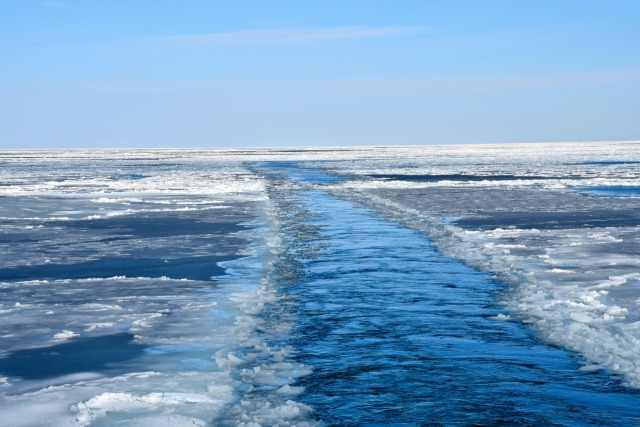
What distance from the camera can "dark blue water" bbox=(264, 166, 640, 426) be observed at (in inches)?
203

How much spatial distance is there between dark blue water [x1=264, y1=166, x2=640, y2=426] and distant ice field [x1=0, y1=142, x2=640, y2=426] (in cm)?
2

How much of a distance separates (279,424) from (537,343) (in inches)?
112

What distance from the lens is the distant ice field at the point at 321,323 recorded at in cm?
539

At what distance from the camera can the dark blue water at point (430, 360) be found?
516cm

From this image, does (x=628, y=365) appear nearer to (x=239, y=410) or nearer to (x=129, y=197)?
(x=239, y=410)

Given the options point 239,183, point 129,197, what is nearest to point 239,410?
point 129,197

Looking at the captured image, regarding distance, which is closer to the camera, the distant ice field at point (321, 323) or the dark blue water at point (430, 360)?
the dark blue water at point (430, 360)

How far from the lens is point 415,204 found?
72.2 feet

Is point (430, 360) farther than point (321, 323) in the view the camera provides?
No

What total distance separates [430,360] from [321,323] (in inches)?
62.7

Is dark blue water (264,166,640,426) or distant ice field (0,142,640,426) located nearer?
dark blue water (264,166,640,426)

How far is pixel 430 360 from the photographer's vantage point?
6336mm

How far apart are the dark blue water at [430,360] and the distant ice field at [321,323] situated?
2 centimetres

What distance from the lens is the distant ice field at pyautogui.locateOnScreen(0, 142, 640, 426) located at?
17.7 ft
